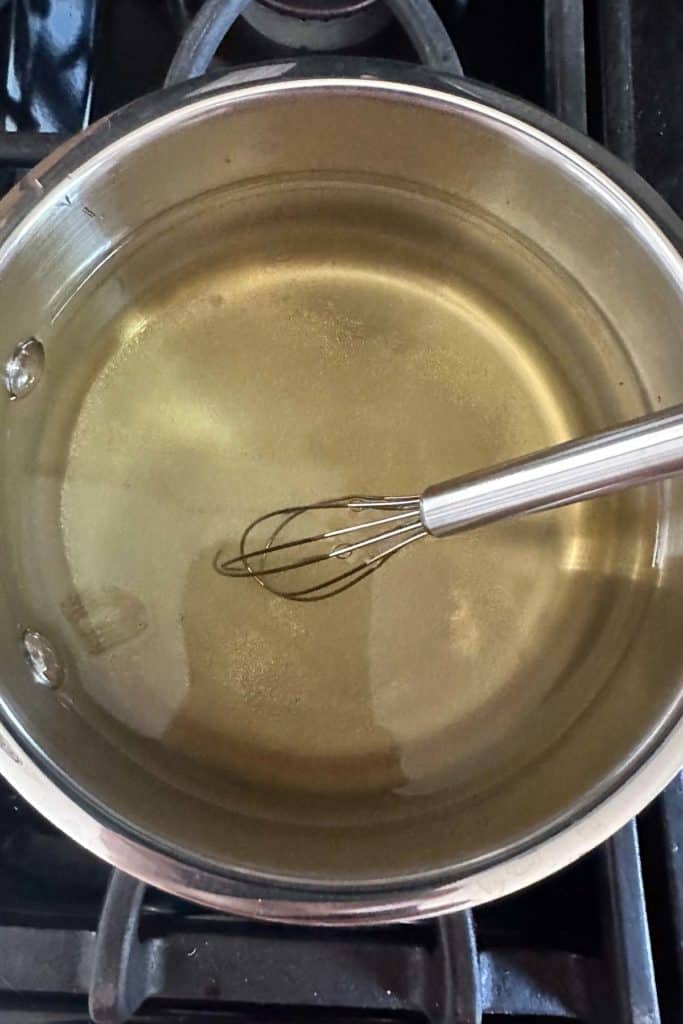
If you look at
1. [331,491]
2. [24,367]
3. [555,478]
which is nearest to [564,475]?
[555,478]

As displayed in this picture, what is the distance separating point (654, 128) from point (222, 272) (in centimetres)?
33

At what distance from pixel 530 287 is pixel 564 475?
27cm

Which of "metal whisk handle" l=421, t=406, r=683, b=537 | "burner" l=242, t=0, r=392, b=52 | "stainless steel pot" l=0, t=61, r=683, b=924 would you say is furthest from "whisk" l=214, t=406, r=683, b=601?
"burner" l=242, t=0, r=392, b=52

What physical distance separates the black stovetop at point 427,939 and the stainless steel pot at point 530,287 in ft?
0.17

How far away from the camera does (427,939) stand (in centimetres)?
51

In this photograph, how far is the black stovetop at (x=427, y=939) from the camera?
48 cm

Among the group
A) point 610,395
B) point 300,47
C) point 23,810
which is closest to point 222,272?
point 300,47

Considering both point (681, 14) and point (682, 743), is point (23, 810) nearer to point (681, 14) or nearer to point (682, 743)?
point (682, 743)

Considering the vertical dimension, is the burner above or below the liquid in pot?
above

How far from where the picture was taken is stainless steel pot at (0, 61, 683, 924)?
0.43 m

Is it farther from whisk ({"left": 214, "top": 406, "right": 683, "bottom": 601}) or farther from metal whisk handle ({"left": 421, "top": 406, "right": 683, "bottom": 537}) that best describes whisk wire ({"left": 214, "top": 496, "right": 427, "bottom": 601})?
metal whisk handle ({"left": 421, "top": 406, "right": 683, "bottom": 537})

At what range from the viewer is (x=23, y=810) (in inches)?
21.6

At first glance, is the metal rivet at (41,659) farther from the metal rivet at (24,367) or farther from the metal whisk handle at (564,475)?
the metal whisk handle at (564,475)

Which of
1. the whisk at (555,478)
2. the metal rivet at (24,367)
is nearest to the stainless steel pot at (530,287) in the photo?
the metal rivet at (24,367)
